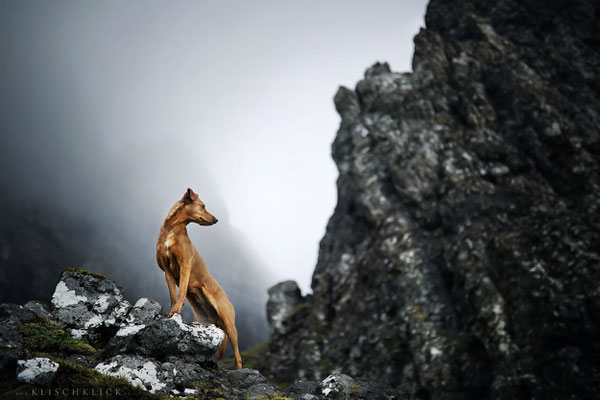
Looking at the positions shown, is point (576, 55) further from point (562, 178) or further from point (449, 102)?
point (562, 178)

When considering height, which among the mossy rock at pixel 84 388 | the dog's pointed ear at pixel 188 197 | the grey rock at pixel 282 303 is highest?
the grey rock at pixel 282 303

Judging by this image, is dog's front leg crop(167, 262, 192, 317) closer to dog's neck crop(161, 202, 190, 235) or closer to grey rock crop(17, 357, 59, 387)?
dog's neck crop(161, 202, 190, 235)

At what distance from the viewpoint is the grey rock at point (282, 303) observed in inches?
1935

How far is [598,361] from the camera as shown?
23.2m

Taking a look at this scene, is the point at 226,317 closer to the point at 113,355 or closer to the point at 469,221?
the point at 113,355

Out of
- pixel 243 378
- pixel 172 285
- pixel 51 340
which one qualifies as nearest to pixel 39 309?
pixel 51 340

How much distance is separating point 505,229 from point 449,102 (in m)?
22.6

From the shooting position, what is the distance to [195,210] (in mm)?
12211

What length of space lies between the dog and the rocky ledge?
1159mm

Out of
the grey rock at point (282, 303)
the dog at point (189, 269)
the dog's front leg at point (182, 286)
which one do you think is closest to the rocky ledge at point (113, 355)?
the dog's front leg at point (182, 286)

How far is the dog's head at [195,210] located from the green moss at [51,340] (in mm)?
4797

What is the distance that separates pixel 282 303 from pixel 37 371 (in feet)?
150

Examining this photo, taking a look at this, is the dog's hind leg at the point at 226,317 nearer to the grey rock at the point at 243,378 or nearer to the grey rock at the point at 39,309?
the grey rock at the point at 243,378

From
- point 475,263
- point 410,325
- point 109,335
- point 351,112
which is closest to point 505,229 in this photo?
point 475,263
